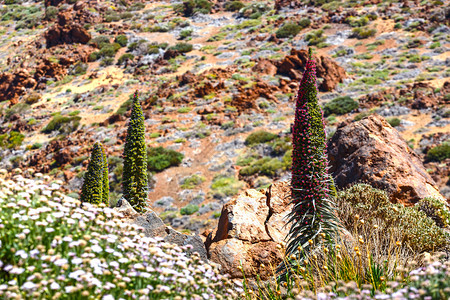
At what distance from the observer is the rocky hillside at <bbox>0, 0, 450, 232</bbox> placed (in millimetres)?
18406

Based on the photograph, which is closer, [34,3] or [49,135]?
[49,135]

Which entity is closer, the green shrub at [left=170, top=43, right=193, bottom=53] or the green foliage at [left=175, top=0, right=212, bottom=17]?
the green shrub at [left=170, top=43, right=193, bottom=53]

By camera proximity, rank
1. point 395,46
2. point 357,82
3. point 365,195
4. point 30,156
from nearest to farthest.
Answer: point 365,195 < point 30,156 < point 357,82 < point 395,46

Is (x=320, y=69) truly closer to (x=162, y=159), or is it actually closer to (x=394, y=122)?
(x=394, y=122)

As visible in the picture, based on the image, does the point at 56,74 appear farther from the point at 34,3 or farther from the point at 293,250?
the point at 293,250

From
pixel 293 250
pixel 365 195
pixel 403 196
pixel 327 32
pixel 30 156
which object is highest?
pixel 293 250

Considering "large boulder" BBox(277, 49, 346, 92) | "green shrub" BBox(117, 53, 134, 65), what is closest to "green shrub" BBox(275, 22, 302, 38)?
"large boulder" BBox(277, 49, 346, 92)

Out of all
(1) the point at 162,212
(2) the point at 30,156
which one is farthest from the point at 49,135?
(1) the point at 162,212

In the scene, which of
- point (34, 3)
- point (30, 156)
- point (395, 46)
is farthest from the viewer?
point (34, 3)

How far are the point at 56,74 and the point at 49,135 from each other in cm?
1368

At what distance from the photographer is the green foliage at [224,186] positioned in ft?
62.1

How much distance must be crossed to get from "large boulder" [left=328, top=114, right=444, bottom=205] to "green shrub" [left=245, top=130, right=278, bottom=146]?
566 inches

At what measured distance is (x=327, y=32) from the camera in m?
41.6

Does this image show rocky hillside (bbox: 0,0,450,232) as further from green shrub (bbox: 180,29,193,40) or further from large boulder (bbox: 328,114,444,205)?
green shrub (bbox: 180,29,193,40)
